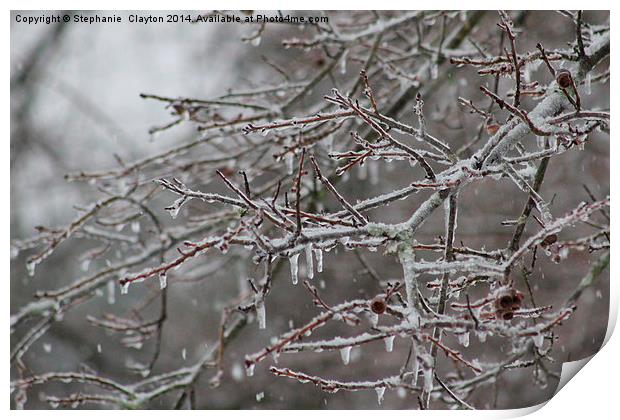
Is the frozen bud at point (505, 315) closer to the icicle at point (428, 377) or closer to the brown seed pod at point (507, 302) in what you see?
the brown seed pod at point (507, 302)

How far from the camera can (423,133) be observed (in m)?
1.22

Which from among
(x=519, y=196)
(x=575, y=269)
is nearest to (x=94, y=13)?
(x=519, y=196)

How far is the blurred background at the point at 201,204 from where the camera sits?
9.01 feet

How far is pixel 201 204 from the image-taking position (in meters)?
3.12

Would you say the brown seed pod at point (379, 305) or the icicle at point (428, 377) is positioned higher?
the brown seed pod at point (379, 305)

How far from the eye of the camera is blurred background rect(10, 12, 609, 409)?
275cm

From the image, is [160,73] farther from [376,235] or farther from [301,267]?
[376,235]

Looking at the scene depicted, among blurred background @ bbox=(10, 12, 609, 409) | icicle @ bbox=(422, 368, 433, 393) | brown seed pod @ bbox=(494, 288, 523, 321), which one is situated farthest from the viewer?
blurred background @ bbox=(10, 12, 609, 409)

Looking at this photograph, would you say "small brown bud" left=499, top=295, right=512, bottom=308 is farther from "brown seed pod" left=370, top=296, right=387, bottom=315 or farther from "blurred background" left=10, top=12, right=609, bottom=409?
"blurred background" left=10, top=12, right=609, bottom=409

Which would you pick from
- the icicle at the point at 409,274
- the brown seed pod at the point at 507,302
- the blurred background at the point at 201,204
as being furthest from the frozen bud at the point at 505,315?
the blurred background at the point at 201,204

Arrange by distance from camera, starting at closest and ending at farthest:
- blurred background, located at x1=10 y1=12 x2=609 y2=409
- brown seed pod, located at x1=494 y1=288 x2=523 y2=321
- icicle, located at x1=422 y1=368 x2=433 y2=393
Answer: icicle, located at x1=422 y1=368 x2=433 y2=393 → brown seed pod, located at x1=494 y1=288 x2=523 y2=321 → blurred background, located at x1=10 y1=12 x2=609 y2=409

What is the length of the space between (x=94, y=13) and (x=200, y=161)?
1.90ft

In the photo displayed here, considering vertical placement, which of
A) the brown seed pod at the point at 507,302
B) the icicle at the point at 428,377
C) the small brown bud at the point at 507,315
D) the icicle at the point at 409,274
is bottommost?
the icicle at the point at 428,377

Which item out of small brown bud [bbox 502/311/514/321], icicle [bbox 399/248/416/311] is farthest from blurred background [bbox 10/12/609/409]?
icicle [bbox 399/248/416/311]
